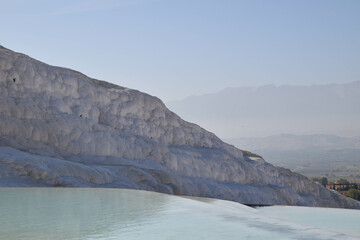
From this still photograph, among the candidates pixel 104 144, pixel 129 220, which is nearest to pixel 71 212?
pixel 129 220

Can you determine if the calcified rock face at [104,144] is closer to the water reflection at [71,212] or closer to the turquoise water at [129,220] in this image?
the water reflection at [71,212]

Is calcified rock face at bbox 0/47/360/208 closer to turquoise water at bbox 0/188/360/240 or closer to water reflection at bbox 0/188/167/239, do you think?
water reflection at bbox 0/188/167/239

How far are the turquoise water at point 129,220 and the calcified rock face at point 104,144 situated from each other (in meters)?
5.55

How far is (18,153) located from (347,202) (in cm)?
3638

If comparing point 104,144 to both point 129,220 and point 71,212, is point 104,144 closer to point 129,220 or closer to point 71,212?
point 71,212

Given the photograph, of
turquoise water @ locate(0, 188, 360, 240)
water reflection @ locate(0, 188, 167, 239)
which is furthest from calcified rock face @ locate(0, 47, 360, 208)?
turquoise water @ locate(0, 188, 360, 240)

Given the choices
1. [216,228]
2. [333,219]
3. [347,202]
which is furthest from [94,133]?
[347,202]

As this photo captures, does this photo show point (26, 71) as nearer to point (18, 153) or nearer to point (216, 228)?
point (18, 153)

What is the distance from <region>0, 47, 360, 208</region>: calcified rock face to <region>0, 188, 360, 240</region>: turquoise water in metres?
5.55

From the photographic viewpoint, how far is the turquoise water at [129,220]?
9.44 m

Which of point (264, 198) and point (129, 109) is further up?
point (129, 109)

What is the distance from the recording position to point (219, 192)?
33.5 meters

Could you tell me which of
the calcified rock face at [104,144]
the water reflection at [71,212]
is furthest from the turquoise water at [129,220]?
the calcified rock face at [104,144]

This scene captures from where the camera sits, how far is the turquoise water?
944cm
